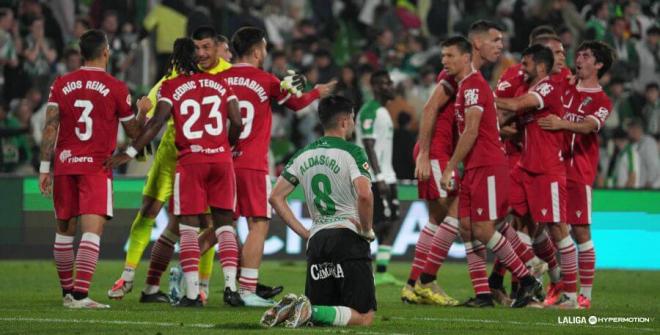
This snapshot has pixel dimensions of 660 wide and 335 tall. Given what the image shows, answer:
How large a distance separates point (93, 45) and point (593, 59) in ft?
15.6

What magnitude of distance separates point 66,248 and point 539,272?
4734mm

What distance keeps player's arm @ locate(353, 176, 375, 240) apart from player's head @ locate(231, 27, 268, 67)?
313 centimetres

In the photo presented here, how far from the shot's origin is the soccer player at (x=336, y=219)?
9578mm

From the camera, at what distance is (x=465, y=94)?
12.1 m

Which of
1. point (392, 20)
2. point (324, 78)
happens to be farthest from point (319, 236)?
point (392, 20)

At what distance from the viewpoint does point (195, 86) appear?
1156cm

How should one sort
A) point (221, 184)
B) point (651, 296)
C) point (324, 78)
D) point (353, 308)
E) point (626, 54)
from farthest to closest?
point (626, 54), point (324, 78), point (651, 296), point (221, 184), point (353, 308)

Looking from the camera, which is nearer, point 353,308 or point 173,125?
point 353,308

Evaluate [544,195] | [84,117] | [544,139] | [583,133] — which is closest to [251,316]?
[84,117]

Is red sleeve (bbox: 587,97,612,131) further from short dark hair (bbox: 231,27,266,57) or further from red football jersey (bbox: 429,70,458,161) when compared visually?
short dark hair (bbox: 231,27,266,57)

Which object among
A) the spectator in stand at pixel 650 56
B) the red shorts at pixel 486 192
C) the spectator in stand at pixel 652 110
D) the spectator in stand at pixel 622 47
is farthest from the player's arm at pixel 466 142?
the spectator in stand at pixel 650 56

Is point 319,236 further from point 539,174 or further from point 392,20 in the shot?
point 392,20

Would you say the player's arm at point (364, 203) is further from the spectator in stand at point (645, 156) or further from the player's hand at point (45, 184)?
the spectator in stand at point (645, 156)

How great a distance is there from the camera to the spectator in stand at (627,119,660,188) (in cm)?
2094
